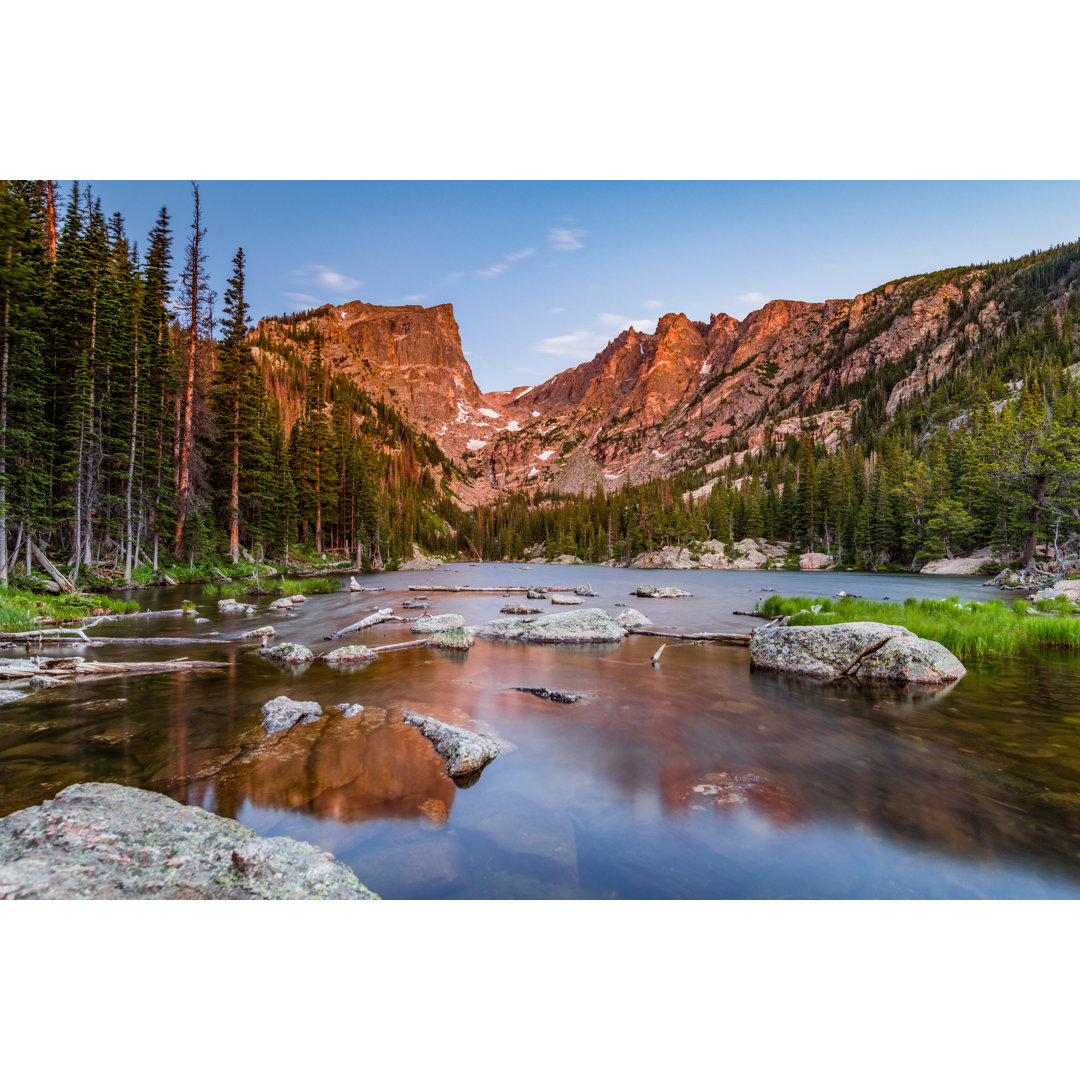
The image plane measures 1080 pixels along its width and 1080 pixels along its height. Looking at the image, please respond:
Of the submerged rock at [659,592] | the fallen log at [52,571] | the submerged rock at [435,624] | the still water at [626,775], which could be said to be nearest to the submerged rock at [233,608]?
the fallen log at [52,571]

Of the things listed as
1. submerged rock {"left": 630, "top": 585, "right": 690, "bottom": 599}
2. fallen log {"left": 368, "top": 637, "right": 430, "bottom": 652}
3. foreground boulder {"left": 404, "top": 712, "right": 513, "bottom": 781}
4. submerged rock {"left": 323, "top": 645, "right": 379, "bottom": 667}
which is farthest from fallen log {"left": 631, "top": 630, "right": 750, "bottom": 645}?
submerged rock {"left": 630, "top": 585, "right": 690, "bottom": 599}

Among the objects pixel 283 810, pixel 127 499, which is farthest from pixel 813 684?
pixel 127 499

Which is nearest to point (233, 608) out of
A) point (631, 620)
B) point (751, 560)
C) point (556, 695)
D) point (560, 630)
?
point (560, 630)

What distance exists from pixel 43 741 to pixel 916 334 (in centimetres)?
20231

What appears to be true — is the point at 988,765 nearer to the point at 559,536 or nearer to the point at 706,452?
the point at 559,536

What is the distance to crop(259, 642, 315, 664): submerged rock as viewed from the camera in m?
11.8

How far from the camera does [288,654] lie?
11.9 m

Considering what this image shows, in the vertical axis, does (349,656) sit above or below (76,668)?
below

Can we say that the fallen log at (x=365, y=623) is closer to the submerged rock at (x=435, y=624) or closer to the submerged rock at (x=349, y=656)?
the submerged rock at (x=435, y=624)

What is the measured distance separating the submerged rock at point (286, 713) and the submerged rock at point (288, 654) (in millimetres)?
3948

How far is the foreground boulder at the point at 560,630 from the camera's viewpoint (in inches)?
579

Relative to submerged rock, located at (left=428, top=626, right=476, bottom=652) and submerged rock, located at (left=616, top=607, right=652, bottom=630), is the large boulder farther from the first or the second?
submerged rock, located at (left=428, top=626, right=476, bottom=652)

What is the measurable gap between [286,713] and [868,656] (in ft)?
37.7

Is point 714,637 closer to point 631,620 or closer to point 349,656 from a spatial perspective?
point 631,620
